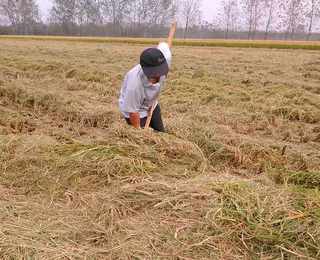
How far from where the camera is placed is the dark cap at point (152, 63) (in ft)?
12.4

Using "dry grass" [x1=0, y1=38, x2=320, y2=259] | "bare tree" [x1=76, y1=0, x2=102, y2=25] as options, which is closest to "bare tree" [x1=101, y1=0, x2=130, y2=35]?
"bare tree" [x1=76, y1=0, x2=102, y2=25]

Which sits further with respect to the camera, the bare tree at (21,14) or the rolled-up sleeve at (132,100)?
the bare tree at (21,14)

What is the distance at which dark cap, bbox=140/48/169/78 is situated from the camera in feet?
12.4

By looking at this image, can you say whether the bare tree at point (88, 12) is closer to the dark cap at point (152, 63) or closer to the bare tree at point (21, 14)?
the bare tree at point (21, 14)

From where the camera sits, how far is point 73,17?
70938 mm

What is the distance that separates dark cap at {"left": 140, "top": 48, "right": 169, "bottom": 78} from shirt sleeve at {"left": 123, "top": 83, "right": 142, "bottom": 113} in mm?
252

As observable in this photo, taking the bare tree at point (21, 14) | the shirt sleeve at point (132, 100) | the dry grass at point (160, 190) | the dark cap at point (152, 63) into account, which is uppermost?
the bare tree at point (21, 14)

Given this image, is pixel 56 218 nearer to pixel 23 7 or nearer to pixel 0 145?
pixel 0 145

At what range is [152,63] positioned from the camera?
12.4ft

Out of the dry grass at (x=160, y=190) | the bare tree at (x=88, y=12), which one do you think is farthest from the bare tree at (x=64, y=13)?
the dry grass at (x=160, y=190)

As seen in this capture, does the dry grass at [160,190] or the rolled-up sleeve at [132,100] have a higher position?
the rolled-up sleeve at [132,100]

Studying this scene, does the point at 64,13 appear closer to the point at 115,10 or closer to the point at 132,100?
the point at 115,10

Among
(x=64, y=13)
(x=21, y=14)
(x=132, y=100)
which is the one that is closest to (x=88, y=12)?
(x=64, y=13)

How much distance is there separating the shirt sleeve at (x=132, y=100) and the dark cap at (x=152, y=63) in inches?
9.9
